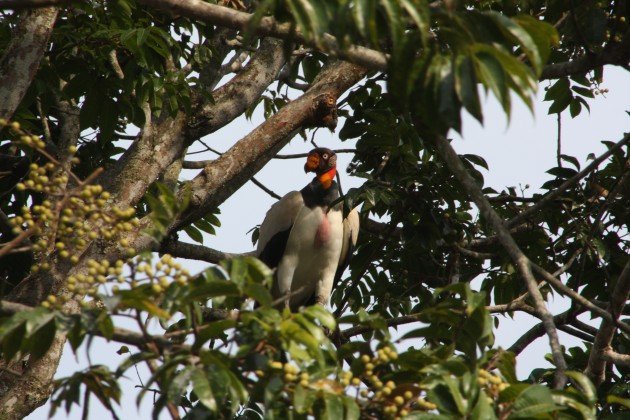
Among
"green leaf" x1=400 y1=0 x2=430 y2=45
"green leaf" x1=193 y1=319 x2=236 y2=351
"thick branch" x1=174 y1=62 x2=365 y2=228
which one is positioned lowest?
"green leaf" x1=193 y1=319 x2=236 y2=351

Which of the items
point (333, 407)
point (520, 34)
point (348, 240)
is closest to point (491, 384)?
point (333, 407)

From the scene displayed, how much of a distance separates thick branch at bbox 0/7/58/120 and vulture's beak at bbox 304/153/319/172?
2.57 m

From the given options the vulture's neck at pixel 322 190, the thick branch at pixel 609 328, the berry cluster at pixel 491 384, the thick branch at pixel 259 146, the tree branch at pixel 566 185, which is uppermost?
the vulture's neck at pixel 322 190

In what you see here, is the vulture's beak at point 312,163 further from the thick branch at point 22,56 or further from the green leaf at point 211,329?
the green leaf at point 211,329

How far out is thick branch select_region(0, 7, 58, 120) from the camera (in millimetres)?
3562

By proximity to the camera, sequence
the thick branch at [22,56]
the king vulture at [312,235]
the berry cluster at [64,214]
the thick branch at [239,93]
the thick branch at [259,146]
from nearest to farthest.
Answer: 1. the berry cluster at [64,214]
2. the thick branch at [22,56]
3. the thick branch at [259,146]
4. the thick branch at [239,93]
5. the king vulture at [312,235]

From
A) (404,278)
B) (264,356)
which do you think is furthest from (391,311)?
(264,356)

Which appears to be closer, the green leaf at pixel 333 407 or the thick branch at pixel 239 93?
the green leaf at pixel 333 407

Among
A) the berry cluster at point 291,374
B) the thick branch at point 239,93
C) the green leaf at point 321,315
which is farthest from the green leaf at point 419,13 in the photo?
the thick branch at point 239,93

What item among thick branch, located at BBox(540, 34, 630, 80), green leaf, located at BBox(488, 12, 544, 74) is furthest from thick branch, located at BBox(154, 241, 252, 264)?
green leaf, located at BBox(488, 12, 544, 74)

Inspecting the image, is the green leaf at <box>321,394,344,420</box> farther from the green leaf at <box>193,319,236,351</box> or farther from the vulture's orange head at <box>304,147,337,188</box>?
the vulture's orange head at <box>304,147,337,188</box>

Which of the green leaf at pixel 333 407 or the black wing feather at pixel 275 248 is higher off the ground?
the black wing feather at pixel 275 248

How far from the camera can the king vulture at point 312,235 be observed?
18.8 ft

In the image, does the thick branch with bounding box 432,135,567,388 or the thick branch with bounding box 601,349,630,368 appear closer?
the thick branch with bounding box 432,135,567,388
